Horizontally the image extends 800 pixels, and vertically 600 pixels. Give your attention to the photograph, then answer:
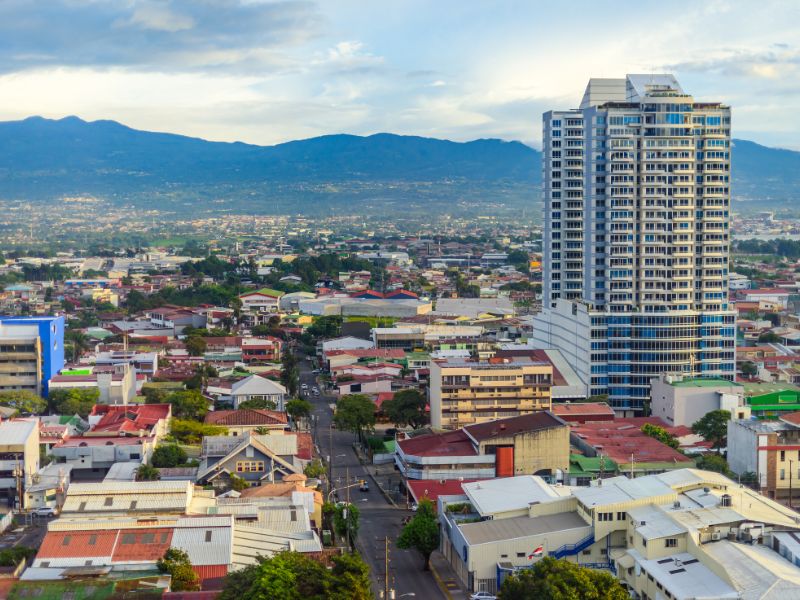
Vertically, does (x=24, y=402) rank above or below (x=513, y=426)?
below

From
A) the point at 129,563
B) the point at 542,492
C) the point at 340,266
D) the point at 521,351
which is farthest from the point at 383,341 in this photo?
the point at 340,266

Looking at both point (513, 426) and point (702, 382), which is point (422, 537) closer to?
point (513, 426)

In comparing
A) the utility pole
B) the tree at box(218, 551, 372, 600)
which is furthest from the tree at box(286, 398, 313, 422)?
the tree at box(218, 551, 372, 600)

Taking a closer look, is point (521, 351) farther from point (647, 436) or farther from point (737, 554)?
point (737, 554)

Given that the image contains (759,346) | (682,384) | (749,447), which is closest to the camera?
A: (749,447)

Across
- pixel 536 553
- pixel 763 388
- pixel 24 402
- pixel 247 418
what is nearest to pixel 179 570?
pixel 536 553

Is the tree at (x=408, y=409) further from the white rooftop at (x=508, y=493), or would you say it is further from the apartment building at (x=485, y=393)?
the white rooftop at (x=508, y=493)
